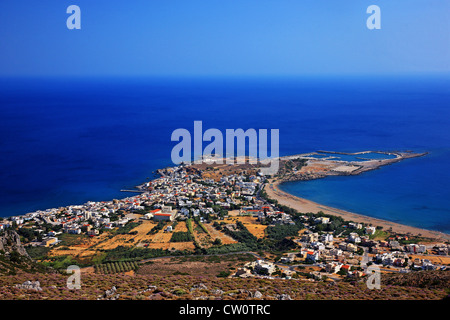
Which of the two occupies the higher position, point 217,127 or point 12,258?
point 217,127

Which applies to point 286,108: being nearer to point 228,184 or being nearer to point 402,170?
point 402,170

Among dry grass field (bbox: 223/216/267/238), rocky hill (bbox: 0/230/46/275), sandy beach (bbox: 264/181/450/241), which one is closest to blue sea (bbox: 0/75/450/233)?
sandy beach (bbox: 264/181/450/241)

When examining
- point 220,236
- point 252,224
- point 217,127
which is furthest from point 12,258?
point 217,127

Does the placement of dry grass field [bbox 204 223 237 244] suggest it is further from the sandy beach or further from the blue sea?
the blue sea

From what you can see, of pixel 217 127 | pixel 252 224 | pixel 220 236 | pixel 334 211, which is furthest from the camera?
pixel 217 127

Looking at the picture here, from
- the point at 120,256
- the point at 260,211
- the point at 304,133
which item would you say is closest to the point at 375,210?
the point at 260,211

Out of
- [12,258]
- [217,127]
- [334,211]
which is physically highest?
[217,127]

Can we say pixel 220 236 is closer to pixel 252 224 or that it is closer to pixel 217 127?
pixel 252 224
